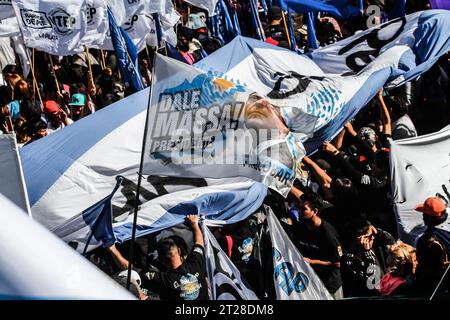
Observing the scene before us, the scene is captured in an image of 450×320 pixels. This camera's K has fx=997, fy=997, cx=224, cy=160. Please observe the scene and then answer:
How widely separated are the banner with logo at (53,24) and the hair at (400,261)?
6.29m

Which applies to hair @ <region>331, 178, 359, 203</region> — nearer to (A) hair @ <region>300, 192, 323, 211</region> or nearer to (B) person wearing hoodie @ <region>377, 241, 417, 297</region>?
(A) hair @ <region>300, 192, 323, 211</region>

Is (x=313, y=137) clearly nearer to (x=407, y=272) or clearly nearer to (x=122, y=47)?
(x=407, y=272)

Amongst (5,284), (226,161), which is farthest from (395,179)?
(5,284)

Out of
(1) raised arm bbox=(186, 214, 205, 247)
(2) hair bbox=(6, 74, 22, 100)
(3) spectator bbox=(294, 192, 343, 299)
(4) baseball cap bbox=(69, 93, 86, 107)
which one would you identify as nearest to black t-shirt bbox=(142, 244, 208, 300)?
(1) raised arm bbox=(186, 214, 205, 247)

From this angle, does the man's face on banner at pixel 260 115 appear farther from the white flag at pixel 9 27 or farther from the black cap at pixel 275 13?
the black cap at pixel 275 13

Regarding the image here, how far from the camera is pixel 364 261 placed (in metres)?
6.62

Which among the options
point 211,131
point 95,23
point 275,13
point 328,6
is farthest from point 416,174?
point 275,13

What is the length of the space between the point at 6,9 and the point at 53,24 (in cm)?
68

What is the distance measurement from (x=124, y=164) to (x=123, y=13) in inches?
179

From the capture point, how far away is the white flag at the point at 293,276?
658 centimetres

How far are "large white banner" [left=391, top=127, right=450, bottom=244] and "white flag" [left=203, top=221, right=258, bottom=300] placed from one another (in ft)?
4.79

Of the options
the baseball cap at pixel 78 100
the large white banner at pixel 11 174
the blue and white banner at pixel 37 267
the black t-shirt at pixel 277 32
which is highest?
the blue and white banner at pixel 37 267

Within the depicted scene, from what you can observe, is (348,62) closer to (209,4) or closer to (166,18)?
(166,18)

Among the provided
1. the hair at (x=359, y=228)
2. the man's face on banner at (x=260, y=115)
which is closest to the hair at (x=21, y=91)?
the hair at (x=359, y=228)
